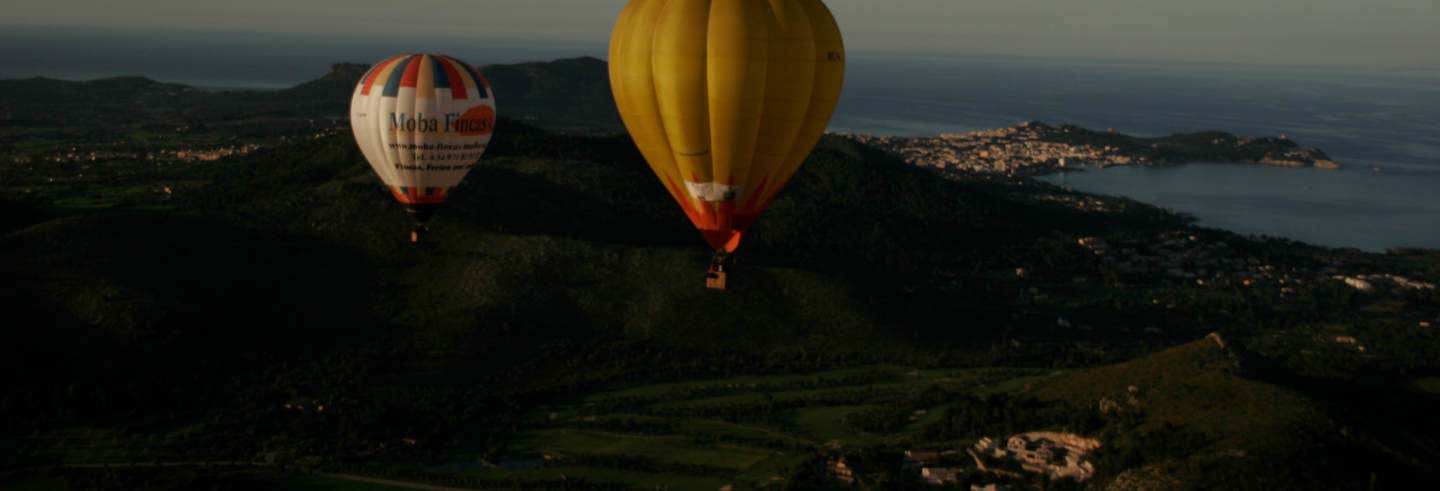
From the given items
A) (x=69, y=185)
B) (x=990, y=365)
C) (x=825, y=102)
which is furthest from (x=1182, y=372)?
(x=69, y=185)

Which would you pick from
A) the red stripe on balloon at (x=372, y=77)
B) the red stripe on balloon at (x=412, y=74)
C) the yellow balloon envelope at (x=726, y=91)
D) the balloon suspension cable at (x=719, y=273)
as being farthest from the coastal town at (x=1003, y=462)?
the red stripe on balloon at (x=372, y=77)

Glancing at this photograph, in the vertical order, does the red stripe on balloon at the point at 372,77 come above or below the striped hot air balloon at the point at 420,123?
above

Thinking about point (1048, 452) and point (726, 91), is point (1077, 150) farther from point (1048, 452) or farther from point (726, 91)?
point (726, 91)

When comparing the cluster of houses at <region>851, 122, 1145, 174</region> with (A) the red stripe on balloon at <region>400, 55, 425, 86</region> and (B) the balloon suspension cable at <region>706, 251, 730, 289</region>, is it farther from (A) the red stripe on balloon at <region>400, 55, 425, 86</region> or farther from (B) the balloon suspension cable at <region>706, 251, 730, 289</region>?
(B) the balloon suspension cable at <region>706, 251, 730, 289</region>

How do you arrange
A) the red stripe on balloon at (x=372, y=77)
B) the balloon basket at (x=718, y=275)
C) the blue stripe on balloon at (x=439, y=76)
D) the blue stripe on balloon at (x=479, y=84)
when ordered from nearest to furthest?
the balloon basket at (x=718, y=275) → the blue stripe on balloon at (x=439, y=76) → the red stripe on balloon at (x=372, y=77) → the blue stripe on balloon at (x=479, y=84)

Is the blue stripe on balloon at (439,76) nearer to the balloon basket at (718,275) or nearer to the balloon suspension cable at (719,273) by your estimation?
the balloon suspension cable at (719,273)

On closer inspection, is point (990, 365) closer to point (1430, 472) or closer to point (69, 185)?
point (1430, 472)
